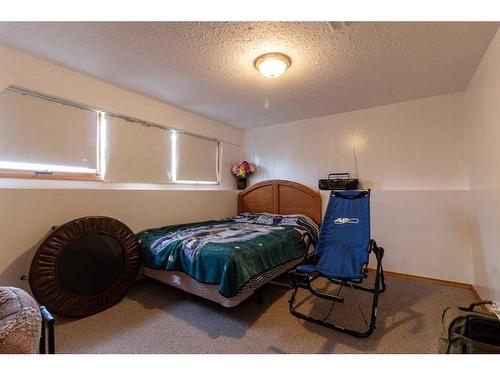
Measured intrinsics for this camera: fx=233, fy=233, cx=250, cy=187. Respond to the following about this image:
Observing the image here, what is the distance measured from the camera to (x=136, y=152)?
3.02 meters

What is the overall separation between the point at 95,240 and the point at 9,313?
1.42m

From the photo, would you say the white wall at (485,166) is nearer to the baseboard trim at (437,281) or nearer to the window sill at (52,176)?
the baseboard trim at (437,281)

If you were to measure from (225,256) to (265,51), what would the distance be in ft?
5.91

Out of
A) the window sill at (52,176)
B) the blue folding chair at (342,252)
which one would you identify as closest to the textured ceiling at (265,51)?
the window sill at (52,176)

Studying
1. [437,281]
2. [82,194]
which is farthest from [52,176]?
[437,281]

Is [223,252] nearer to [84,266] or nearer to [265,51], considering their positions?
[84,266]

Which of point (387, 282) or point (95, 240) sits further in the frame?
point (387, 282)

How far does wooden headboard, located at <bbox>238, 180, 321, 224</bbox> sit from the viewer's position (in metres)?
3.76

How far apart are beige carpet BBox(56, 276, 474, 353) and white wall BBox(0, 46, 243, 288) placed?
83cm

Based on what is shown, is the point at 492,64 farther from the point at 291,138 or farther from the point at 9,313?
the point at 9,313

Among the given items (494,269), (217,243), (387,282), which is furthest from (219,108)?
(494,269)

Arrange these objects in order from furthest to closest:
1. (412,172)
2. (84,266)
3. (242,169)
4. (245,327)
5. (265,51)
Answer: (242,169), (412,172), (84,266), (265,51), (245,327)

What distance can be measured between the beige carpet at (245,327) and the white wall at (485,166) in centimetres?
48

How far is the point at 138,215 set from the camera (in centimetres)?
292
